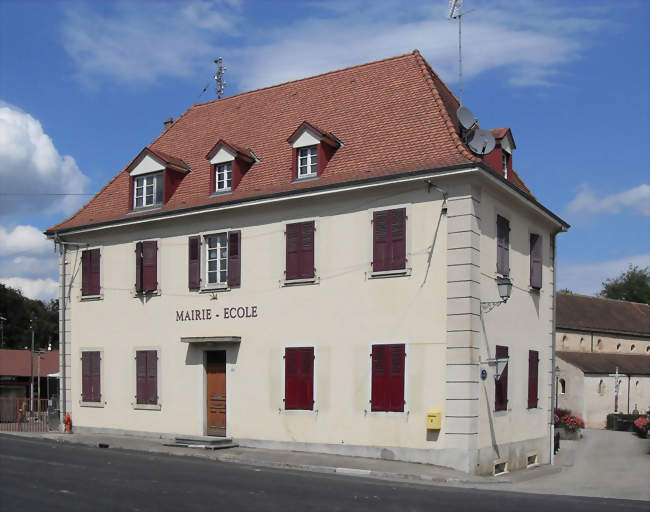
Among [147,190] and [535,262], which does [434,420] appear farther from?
[147,190]

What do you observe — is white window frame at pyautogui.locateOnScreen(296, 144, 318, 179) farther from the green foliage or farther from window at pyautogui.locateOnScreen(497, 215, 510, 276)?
the green foliage

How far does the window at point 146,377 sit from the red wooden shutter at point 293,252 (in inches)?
215

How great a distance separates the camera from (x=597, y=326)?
5644 centimetres

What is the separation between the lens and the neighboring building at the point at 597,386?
162 ft

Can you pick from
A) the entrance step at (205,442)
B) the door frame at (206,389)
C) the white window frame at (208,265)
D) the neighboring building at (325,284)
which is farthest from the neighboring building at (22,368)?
the white window frame at (208,265)

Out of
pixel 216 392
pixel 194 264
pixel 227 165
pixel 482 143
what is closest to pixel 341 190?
pixel 482 143

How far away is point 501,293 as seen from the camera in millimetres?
18969

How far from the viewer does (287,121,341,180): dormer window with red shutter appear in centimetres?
2159

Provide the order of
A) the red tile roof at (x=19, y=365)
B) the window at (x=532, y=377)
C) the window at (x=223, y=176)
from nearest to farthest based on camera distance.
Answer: the window at (x=532, y=377) → the window at (x=223, y=176) → the red tile roof at (x=19, y=365)

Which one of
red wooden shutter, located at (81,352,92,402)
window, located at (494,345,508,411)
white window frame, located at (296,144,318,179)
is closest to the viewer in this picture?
window, located at (494,345,508,411)

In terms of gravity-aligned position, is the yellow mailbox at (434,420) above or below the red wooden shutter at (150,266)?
below

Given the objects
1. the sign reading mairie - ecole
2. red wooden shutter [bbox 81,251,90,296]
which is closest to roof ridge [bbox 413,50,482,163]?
the sign reading mairie - ecole

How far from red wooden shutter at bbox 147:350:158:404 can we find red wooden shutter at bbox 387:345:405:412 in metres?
7.96

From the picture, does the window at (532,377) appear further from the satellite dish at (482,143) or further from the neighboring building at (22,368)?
the neighboring building at (22,368)
